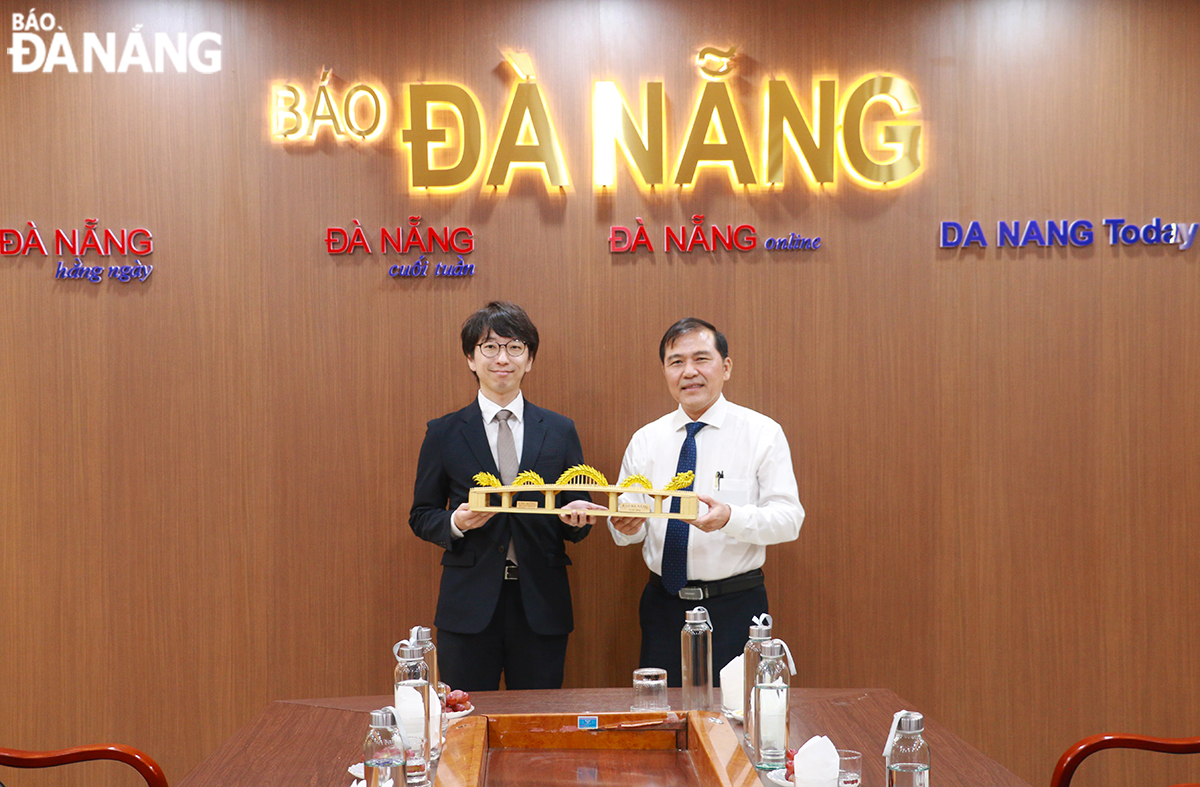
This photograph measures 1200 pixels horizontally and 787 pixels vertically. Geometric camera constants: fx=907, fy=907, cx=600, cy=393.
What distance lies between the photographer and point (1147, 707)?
3541 mm

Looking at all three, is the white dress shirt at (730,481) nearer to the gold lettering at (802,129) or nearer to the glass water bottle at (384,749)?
the gold lettering at (802,129)

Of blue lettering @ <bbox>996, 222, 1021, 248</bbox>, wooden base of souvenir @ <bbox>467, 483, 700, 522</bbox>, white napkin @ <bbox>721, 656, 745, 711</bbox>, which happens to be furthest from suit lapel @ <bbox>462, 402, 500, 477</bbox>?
blue lettering @ <bbox>996, 222, 1021, 248</bbox>

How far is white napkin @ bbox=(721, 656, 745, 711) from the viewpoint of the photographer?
2137 millimetres

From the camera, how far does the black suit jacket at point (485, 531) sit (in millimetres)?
2988

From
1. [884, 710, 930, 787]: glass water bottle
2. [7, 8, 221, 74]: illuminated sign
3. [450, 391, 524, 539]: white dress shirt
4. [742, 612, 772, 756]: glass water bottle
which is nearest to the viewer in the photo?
[884, 710, 930, 787]: glass water bottle

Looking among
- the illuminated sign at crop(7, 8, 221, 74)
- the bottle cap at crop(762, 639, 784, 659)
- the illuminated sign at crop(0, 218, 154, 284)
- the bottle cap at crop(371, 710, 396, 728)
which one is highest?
the illuminated sign at crop(7, 8, 221, 74)

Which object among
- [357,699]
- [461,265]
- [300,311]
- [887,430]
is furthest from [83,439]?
[887,430]

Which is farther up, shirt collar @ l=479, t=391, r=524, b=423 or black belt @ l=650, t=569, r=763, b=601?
shirt collar @ l=479, t=391, r=524, b=423

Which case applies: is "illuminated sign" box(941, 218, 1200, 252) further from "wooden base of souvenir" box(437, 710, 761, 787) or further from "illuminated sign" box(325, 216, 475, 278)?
"wooden base of souvenir" box(437, 710, 761, 787)

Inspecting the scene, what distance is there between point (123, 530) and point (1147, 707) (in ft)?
13.3

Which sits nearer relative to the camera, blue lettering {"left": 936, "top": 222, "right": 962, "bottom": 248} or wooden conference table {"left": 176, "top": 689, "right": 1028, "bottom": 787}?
wooden conference table {"left": 176, "top": 689, "right": 1028, "bottom": 787}

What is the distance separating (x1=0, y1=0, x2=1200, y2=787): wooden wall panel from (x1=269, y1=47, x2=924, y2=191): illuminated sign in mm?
57

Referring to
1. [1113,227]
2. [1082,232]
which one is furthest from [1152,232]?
[1082,232]

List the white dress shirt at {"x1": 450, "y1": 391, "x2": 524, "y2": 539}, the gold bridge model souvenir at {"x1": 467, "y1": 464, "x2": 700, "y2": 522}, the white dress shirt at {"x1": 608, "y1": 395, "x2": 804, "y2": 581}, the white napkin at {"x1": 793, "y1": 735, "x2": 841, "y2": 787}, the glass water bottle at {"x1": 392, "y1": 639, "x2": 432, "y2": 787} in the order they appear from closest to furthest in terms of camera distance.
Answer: the white napkin at {"x1": 793, "y1": 735, "x2": 841, "y2": 787}
the glass water bottle at {"x1": 392, "y1": 639, "x2": 432, "y2": 787}
the gold bridge model souvenir at {"x1": 467, "y1": 464, "x2": 700, "y2": 522}
the white dress shirt at {"x1": 608, "y1": 395, "x2": 804, "y2": 581}
the white dress shirt at {"x1": 450, "y1": 391, "x2": 524, "y2": 539}
